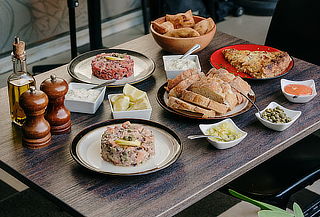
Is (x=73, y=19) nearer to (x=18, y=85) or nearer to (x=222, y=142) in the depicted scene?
(x=18, y=85)

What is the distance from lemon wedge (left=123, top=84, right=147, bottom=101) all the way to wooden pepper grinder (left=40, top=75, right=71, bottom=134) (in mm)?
242

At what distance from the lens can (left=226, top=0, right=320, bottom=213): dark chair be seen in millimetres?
2143

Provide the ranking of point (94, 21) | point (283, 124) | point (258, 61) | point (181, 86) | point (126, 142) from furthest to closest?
point (94, 21) → point (258, 61) → point (181, 86) → point (283, 124) → point (126, 142)

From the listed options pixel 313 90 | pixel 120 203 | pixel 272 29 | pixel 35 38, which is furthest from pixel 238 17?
pixel 120 203

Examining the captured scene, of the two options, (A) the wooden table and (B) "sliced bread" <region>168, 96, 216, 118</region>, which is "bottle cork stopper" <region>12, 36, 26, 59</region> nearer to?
(A) the wooden table

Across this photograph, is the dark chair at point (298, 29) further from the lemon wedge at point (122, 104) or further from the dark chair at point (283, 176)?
the lemon wedge at point (122, 104)

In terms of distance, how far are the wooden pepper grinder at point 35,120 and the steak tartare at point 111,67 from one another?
0.47 m

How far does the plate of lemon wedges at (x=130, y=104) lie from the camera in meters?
1.98

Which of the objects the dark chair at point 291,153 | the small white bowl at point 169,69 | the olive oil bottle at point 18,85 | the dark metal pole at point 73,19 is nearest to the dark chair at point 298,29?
the dark chair at point 291,153

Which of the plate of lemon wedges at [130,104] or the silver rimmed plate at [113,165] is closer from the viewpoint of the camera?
the silver rimmed plate at [113,165]

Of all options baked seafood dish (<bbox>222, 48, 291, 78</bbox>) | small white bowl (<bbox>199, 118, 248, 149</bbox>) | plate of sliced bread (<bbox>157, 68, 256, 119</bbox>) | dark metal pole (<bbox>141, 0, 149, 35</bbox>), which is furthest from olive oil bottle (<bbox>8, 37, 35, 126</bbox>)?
dark metal pole (<bbox>141, 0, 149, 35</bbox>)

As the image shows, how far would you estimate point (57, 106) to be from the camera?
1871 mm

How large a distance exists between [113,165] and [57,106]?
288 mm

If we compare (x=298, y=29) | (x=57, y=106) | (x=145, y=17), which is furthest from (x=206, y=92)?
(x=145, y=17)
